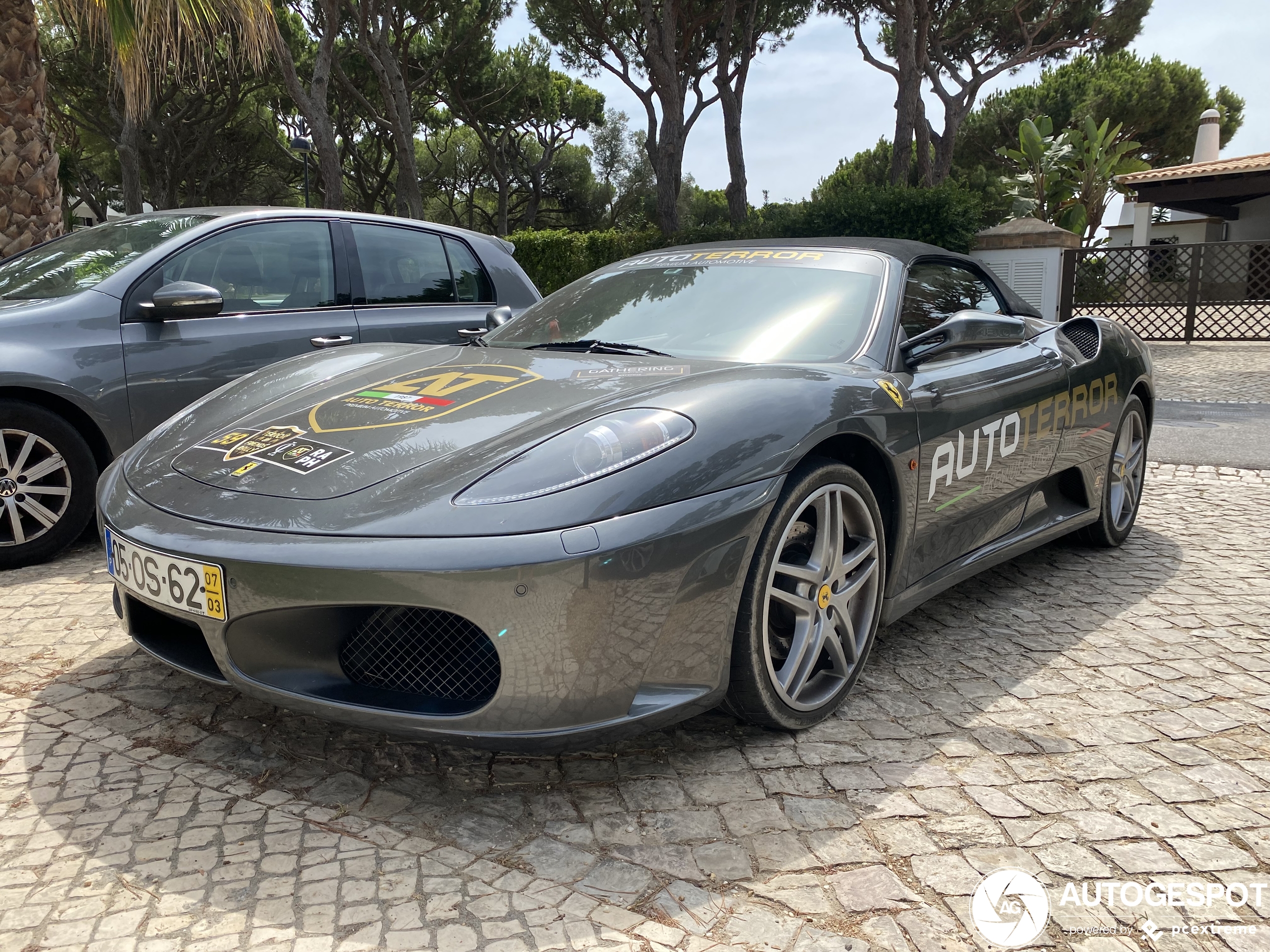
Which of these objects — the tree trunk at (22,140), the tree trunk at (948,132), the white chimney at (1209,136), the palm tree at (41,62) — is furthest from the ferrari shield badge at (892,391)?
the white chimney at (1209,136)

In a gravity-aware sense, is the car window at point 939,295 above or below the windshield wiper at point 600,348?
above

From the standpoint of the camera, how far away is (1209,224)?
1155 inches

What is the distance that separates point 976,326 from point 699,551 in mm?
1317

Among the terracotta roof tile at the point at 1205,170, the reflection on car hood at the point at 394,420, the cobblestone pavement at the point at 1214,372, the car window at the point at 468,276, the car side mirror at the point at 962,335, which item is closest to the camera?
the reflection on car hood at the point at 394,420

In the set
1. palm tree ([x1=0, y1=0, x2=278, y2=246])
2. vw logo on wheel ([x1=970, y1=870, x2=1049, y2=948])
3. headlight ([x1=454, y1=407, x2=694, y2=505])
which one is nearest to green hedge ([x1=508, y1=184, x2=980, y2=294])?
palm tree ([x1=0, y1=0, x2=278, y2=246])

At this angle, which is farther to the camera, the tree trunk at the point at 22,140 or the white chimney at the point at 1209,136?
the white chimney at the point at 1209,136

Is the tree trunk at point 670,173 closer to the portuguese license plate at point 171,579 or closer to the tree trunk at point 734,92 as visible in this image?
the tree trunk at point 734,92

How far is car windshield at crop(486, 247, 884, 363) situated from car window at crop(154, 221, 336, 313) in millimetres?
1682

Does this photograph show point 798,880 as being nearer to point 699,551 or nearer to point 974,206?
point 699,551

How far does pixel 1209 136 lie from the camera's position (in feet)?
92.3

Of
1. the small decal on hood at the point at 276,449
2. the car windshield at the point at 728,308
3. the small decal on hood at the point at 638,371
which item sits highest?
the car windshield at the point at 728,308

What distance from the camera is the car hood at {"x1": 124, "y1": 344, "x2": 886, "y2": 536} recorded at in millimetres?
2047

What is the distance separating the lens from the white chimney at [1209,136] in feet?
92.4

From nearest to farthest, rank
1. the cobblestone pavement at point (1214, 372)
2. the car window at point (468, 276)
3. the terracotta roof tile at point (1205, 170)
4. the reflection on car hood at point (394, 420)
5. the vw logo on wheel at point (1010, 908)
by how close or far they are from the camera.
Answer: the vw logo on wheel at point (1010, 908) < the reflection on car hood at point (394, 420) < the car window at point (468, 276) < the cobblestone pavement at point (1214, 372) < the terracotta roof tile at point (1205, 170)
